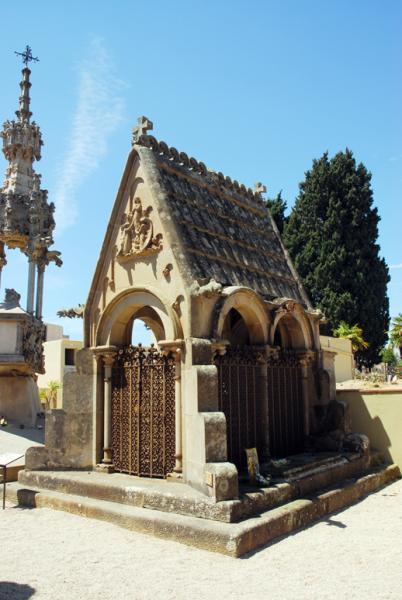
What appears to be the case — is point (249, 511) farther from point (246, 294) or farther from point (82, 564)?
point (246, 294)

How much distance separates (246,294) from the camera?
28.2 ft

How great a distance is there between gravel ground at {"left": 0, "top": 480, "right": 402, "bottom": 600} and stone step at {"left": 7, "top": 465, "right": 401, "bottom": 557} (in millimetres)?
126

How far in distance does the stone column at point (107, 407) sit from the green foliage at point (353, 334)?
25878 millimetres

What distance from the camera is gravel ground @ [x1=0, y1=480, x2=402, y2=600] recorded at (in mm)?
4982

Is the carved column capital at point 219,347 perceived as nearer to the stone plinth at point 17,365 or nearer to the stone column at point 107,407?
the stone column at point 107,407

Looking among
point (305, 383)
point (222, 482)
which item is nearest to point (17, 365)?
point (305, 383)

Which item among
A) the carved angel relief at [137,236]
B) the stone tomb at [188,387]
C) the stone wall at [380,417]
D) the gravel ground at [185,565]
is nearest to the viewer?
the gravel ground at [185,565]

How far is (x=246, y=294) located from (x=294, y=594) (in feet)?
15.2

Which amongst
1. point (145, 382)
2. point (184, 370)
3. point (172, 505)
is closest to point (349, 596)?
point (172, 505)

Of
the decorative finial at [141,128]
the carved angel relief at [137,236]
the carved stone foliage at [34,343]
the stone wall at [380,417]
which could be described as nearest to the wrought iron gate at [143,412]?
the carved angel relief at [137,236]

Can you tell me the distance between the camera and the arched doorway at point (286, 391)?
9.59m

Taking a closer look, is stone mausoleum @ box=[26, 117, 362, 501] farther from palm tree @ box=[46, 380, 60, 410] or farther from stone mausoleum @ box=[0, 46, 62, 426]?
palm tree @ box=[46, 380, 60, 410]

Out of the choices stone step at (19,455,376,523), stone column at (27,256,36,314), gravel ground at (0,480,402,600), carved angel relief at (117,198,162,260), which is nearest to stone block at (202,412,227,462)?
stone step at (19,455,376,523)

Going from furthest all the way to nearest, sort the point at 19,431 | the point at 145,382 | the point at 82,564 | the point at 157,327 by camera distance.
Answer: the point at 19,431
the point at 157,327
the point at 145,382
the point at 82,564
